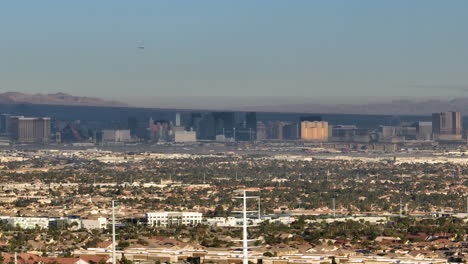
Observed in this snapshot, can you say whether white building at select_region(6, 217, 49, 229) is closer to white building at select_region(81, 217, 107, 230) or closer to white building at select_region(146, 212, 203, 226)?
white building at select_region(81, 217, 107, 230)

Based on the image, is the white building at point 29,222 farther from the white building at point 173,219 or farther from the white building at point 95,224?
the white building at point 173,219

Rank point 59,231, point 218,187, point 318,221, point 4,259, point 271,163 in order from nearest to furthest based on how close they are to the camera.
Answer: point 4,259, point 59,231, point 318,221, point 218,187, point 271,163

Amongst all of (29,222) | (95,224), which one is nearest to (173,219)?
(95,224)

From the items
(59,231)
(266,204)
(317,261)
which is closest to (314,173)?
(266,204)

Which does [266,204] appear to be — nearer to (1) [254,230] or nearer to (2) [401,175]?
(1) [254,230]

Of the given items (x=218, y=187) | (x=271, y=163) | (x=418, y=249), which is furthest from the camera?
(x=271, y=163)

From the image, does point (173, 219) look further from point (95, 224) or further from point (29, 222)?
point (29, 222)

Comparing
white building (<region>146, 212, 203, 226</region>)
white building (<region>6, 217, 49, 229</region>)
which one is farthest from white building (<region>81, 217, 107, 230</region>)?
white building (<region>146, 212, 203, 226</region>)
